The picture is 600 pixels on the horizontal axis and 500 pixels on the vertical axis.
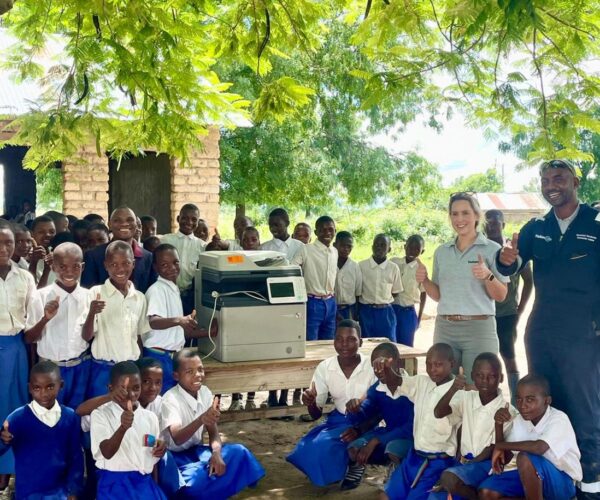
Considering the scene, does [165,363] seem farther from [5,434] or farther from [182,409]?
[5,434]

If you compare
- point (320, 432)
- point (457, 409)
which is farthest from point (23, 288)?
point (457, 409)

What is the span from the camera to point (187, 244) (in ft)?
20.8

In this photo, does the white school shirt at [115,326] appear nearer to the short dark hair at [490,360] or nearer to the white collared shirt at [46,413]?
the white collared shirt at [46,413]

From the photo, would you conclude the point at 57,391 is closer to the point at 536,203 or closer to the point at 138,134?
the point at 138,134

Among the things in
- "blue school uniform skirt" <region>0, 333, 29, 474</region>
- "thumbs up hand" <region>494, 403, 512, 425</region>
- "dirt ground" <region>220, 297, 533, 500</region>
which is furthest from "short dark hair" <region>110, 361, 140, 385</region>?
"thumbs up hand" <region>494, 403, 512, 425</region>

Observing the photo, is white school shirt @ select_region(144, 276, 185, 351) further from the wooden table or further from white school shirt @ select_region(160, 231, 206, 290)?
white school shirt @ select_region(160, 231, 206, 290)

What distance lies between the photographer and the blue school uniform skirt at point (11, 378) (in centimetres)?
420

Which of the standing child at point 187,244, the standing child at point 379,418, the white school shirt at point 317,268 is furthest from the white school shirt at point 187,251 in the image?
the standing child at point 379,418

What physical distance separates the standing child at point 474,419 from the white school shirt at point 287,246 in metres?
2.74

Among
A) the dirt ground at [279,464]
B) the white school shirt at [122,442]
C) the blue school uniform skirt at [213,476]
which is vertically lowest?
the dirt ground at [279,464]

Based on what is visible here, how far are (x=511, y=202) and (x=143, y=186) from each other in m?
34.1

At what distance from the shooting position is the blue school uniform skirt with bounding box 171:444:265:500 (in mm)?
4078

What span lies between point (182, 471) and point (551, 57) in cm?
325

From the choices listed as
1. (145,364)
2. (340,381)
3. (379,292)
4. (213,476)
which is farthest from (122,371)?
(379,292)
